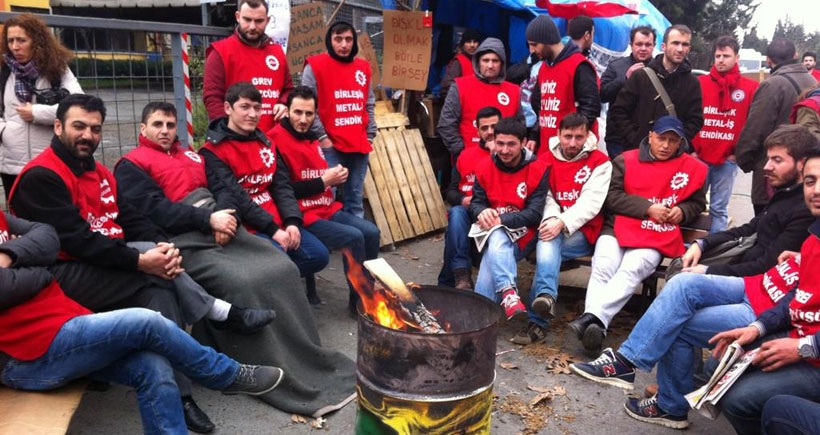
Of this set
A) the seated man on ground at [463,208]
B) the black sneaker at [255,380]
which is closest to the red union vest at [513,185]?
the seated man on ground at [463,208]

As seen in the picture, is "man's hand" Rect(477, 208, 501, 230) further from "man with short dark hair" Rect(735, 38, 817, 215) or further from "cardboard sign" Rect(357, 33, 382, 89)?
"cardboard sign" Rect(357, 33, 382, 89)

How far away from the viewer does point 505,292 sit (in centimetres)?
486

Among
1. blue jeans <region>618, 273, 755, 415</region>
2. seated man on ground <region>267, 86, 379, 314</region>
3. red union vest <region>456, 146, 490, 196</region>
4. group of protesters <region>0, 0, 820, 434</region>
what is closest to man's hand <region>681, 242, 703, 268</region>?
group of protesters <region>0, 0, 820, 434</region>

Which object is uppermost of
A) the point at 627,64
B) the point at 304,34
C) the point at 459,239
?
the point at 304,34

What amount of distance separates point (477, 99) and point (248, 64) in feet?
7.18

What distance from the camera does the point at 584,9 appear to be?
9.46 metres

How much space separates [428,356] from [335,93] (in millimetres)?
3582

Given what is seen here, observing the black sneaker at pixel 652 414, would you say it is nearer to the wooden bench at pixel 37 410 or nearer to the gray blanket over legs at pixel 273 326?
the gray blanket over legs at pixel 273 326

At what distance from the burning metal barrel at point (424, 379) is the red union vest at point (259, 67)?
283 cm

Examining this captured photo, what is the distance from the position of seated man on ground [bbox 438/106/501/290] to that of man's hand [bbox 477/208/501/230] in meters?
0.32

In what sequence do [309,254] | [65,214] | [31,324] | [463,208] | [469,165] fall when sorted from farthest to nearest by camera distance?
[469,165], [463,208], [309,254], [65,214], [31,324]

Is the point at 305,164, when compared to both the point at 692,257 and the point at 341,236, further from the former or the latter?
the point at 692,257

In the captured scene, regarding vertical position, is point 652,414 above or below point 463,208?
below

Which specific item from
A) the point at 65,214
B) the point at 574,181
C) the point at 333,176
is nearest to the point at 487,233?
the point at 574,181
